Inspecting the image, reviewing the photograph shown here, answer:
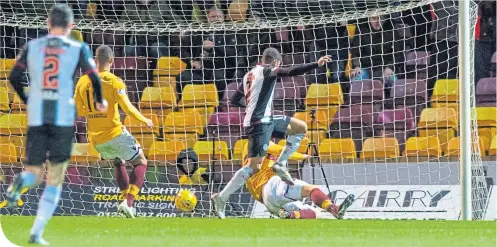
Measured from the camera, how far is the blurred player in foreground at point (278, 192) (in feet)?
40.7

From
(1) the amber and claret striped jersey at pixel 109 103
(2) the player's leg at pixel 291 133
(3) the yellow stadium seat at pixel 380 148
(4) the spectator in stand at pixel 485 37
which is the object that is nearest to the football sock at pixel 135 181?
(1) the amber and claret striped jersey at pixel 109 103

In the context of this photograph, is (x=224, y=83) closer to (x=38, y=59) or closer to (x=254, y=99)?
(x=254, y=99)

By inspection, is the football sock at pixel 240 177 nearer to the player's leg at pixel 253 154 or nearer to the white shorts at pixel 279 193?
the player's leg at pixel 253 154

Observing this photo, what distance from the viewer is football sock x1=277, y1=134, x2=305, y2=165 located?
41.1ft

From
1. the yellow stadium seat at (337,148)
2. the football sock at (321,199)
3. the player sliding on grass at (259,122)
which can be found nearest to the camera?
the football sock at (321,199)

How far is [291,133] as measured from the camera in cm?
1255

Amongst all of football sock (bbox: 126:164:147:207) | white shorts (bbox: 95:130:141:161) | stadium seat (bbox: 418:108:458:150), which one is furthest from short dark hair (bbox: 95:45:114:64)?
stadium seat (bbox: 418:108:458:150)

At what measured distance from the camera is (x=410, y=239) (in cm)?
854

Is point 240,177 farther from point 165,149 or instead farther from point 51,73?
point 51,73

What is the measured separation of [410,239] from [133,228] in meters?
2.38

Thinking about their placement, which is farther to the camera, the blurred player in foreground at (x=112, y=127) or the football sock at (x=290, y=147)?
the football sock at (x=290, y=147)

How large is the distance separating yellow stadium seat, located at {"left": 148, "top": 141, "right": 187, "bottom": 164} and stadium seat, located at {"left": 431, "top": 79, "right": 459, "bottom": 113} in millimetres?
3128

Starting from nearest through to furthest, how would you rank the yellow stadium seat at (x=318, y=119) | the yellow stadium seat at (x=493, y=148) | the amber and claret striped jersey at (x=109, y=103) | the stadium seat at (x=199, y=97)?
the amber and claret striped jersey at (x=109, y=103) < the yellow stadium seat at (x=493, y=148) < the yellow stadium seat at (x=318, y=119) < the stadium seat at (x=199, y=97)

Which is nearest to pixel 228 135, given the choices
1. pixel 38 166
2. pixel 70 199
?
pixel 70 199
